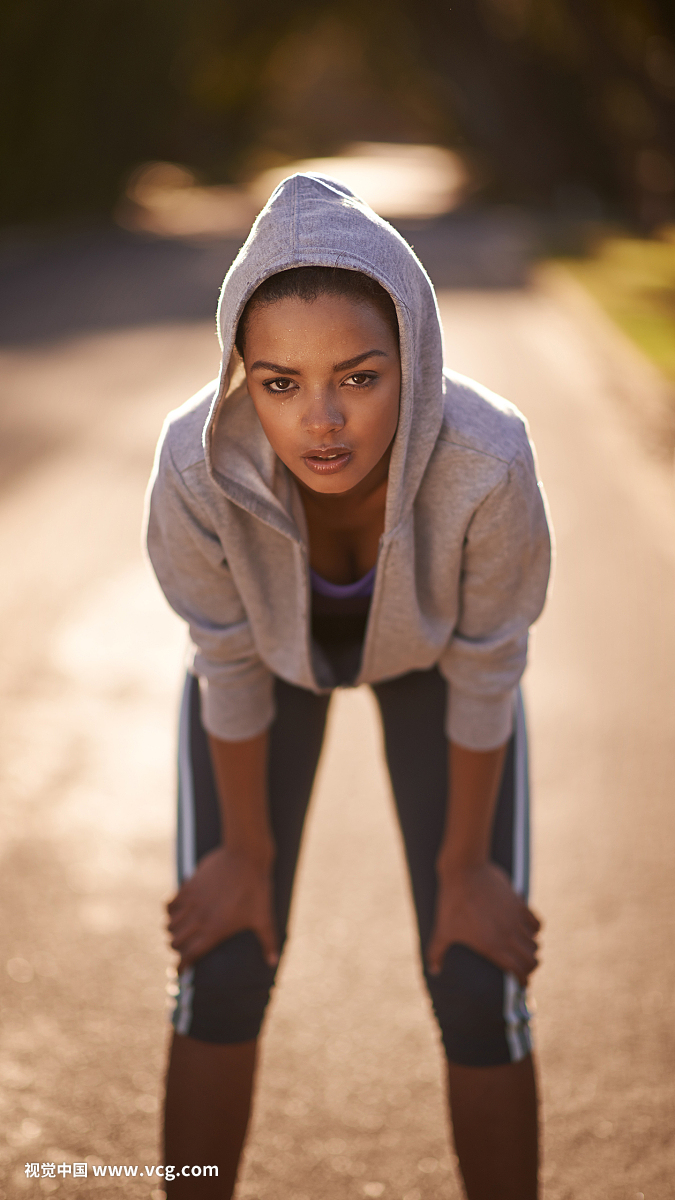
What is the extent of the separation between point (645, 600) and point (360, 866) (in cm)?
249

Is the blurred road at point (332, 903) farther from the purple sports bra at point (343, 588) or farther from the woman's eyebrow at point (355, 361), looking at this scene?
the woman's eyebrow at point (355, 361)

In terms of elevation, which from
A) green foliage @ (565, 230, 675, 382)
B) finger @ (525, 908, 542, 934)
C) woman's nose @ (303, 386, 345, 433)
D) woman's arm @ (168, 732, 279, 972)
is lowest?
finger @ (525, 908, 542, 934)

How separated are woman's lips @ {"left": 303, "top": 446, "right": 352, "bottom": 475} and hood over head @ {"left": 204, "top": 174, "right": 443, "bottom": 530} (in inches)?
4.1

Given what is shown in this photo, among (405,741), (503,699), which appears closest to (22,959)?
(405,741)

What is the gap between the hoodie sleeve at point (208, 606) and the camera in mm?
1915

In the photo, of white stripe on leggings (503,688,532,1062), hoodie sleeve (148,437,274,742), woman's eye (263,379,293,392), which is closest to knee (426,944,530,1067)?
white stripe on leggings (503,688,532,1062)

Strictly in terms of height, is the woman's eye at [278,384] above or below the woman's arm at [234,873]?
above

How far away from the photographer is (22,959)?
2.88 metres

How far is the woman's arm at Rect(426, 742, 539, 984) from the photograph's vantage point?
2035 mm

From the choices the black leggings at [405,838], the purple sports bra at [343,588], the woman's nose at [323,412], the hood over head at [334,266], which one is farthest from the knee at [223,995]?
the woman's nose at [323,412]

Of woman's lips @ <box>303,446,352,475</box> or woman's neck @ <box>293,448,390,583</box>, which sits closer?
woman's lips @ <box>303,446,352,475</box>

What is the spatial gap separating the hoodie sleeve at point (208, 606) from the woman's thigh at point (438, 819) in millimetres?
299

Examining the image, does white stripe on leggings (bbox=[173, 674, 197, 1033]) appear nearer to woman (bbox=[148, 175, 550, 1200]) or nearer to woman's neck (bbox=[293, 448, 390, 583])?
woman (bbox=[148, 175, 550, 1200])

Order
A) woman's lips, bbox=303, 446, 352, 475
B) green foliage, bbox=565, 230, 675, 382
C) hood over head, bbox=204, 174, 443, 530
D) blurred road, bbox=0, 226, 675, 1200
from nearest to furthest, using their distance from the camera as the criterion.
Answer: hood over head, bbox=204, 174, 443, 530
woman's lips, bbox=303, 446, 352, 475
blurred road, bbox=0, 226, 675, 1200
green foliage, bbox=565, 230, 675, 382
